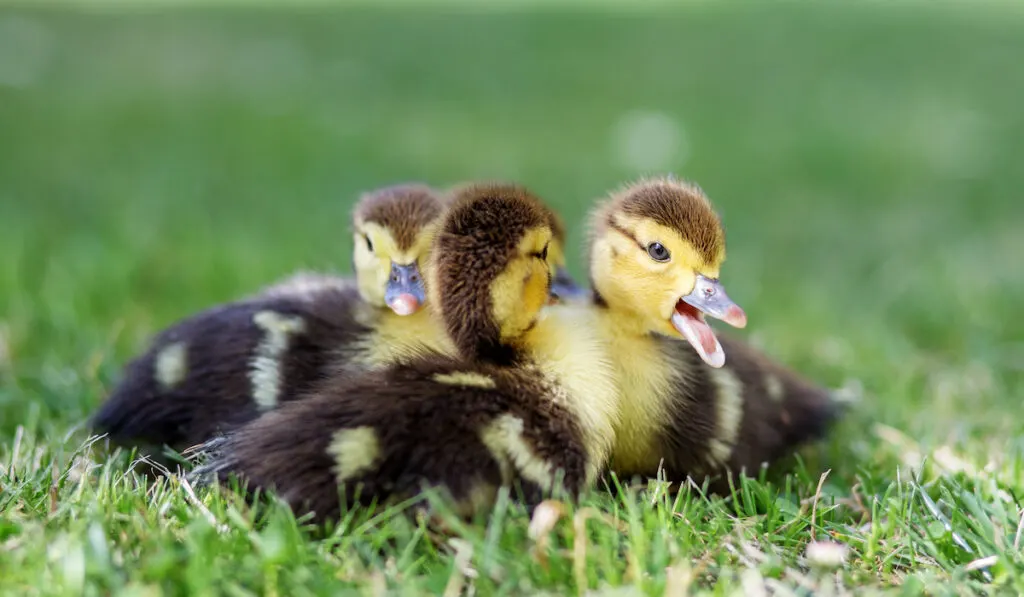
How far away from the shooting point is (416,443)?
1.96 metres

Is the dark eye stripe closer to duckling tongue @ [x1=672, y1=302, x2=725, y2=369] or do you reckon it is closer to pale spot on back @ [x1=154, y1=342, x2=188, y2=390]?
duckling tongue @ [x1=672, y1=302, x2=725, y2=369]

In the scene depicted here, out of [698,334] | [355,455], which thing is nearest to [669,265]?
[698,334]

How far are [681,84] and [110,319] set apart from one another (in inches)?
202

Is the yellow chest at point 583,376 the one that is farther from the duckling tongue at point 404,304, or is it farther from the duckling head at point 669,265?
the duckling tongue at point 404,304

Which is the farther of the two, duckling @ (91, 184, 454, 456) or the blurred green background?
the blurred green background

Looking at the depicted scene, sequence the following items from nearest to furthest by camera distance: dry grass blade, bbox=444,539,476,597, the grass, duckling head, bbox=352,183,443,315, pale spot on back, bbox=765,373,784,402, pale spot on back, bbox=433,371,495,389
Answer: dry grass blade, bbox=444,539,476,597
the grass
pale spot on back, bbox=433,371,495,389
duckling head, bbox=352,183,443,315
pale spot on back, bbox=765,373,784,402

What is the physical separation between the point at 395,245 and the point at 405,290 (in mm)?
126

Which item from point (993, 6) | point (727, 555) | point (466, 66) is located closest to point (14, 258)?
point (727, 555)

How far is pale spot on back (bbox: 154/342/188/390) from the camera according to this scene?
8.20 ft

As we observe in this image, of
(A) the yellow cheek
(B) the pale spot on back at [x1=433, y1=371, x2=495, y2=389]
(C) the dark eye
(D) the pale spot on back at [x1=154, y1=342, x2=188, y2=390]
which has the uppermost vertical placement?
(C) the dark eye

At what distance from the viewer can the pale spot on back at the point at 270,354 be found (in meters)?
2.36

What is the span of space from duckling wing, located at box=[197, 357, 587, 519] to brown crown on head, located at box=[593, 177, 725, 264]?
0.46 meters

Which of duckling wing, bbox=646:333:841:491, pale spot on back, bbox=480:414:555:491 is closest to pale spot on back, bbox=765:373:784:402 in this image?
duckling wing, bbox=646:333:841:491

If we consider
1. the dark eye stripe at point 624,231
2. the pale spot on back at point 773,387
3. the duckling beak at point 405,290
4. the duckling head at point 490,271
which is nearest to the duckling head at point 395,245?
the duckling beak at point 405,290
